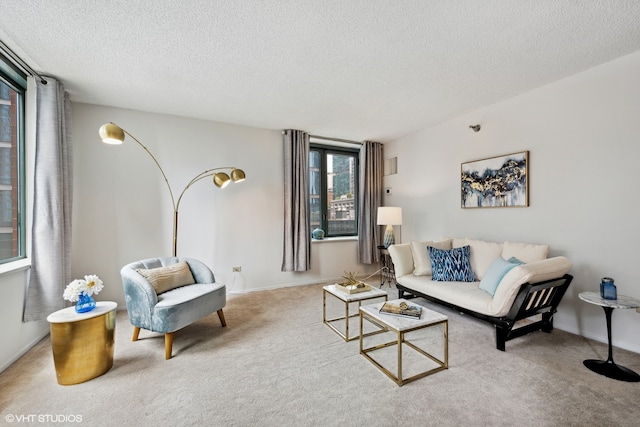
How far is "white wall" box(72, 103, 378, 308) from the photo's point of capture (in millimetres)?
3275

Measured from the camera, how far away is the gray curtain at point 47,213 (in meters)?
2.44

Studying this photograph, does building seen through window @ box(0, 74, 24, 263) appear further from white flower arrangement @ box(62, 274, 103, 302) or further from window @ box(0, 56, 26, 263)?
white flower arrangement @ box(62, 274, 103, 302)

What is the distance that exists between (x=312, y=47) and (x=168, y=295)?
99.0 inches

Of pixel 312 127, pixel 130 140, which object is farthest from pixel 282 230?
pixel 130 140

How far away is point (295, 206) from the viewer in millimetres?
4363

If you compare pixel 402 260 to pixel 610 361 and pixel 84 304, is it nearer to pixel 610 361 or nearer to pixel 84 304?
pixel 610 361

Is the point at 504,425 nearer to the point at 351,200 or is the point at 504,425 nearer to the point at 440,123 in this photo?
the point at 440,123

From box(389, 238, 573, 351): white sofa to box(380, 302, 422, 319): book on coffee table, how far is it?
758mm

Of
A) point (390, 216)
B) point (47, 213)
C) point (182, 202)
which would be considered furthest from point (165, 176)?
point (390, 216)

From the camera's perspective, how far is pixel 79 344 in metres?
1.89

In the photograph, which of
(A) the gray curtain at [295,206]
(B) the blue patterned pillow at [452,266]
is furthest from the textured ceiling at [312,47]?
(B) the blue patterned pillow at [452,266]

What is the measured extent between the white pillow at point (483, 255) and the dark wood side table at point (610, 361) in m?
0.94

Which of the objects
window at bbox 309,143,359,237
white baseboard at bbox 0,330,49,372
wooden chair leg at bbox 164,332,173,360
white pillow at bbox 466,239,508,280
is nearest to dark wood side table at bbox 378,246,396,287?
window at bbox 309,143,359,237

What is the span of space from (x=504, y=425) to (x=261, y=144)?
13.4ft
